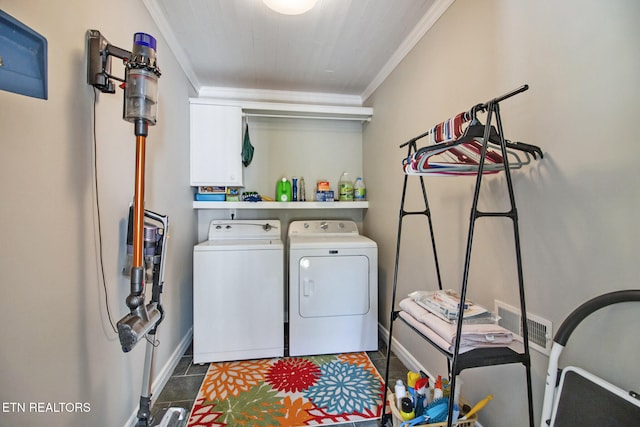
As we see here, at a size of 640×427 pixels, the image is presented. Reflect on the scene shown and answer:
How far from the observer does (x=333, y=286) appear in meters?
2.22

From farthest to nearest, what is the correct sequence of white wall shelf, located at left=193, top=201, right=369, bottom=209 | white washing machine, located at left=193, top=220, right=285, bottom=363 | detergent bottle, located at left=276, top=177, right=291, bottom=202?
detergent bottle, located at left=276, top=177, right=291, bottom=202
white wall shelf, located at left=193, top=201, right=369, bottom=209
white washing machine, located at left=193, top=220, right=285, bottom=363

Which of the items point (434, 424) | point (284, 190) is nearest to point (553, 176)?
point (434, 424)

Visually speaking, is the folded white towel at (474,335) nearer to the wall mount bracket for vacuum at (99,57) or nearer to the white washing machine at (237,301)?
the white washing machine at (237,301)

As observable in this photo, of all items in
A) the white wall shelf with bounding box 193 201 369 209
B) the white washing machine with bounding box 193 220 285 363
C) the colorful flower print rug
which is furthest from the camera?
the white wall shelf with bounding box 193 201 369 209

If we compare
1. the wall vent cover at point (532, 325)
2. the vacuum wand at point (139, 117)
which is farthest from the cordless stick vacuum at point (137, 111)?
the wall vent cover at point (532, 325)

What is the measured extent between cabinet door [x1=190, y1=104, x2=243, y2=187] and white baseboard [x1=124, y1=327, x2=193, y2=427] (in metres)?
1.40

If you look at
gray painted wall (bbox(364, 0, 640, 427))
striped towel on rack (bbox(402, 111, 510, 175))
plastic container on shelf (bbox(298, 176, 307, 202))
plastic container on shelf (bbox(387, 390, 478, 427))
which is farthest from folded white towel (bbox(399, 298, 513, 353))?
plastic container on shelf (bbox(298, 176, 307, 202))

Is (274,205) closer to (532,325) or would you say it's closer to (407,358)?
(407,358)

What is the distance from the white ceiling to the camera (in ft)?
5.34

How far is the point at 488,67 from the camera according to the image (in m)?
1.26

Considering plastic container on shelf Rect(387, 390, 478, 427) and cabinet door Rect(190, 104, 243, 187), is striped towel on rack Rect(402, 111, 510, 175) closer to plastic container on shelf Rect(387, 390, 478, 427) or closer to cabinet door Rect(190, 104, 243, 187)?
plastic container on shelf Rect(387, 390, 478, 427)

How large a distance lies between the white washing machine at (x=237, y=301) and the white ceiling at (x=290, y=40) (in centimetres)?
149

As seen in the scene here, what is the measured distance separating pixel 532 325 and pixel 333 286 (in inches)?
54.5

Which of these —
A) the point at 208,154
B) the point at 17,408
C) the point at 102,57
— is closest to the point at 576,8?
the point at 102,57
